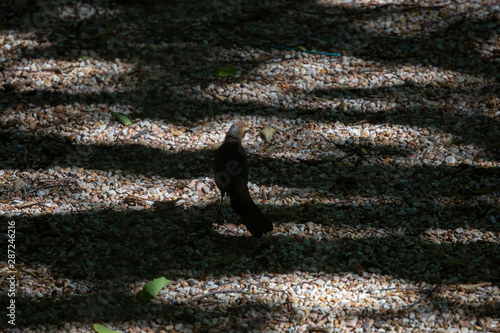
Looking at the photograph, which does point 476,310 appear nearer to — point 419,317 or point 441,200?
point 419,317

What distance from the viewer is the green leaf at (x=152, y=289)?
334 centimetres

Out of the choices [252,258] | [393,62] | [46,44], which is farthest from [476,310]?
[46,44]

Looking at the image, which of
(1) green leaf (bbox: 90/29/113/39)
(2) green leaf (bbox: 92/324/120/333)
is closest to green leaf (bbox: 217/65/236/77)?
(1) green leaf (bbox: 90/29/113/39)

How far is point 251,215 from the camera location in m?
3.68

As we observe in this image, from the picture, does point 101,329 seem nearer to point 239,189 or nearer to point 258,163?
point 239,189

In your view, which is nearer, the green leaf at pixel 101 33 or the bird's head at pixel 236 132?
the bird's head at pixel 236 132

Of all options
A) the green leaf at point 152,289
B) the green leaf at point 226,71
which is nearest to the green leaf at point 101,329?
the green leaf at point 152,289

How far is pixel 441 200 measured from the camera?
412 centimetres

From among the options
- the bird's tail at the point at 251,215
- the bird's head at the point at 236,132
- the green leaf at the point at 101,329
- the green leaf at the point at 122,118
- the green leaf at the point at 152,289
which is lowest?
the green leaf at the point at 101,329

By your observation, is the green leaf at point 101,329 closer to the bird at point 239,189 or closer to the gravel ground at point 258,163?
the gravel ground at point 258,163

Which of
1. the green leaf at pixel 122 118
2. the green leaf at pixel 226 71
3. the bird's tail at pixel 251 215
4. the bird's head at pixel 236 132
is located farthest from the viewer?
the green leaf at pixel 226 71

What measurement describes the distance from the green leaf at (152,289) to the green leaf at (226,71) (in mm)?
2321

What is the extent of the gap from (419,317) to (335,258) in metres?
0.65

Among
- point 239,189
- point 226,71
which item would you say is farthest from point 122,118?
point 239,189
